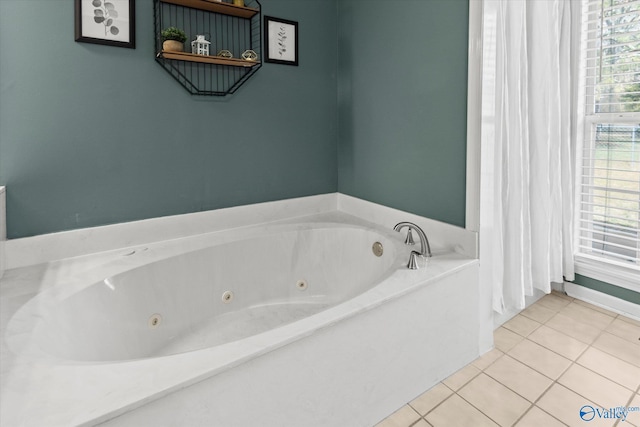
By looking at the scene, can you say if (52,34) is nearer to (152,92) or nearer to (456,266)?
(152,92)

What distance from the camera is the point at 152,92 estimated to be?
1.89m

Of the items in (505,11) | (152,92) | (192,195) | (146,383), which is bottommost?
(146,383)

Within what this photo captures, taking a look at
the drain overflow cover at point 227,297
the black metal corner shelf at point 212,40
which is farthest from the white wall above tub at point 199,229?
the black metal corner shelf at point 212,40

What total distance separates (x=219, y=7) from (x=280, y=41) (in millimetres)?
435

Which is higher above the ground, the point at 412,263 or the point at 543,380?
the point at 412,263

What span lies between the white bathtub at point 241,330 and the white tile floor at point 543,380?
3.7 inches

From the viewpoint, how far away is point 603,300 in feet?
7.38

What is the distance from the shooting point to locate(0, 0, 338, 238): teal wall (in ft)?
5.26

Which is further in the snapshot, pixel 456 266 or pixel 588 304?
pixel 588 304

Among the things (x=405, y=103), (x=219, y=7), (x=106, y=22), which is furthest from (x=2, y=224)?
(x=405, y=103)

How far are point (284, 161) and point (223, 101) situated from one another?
520mm

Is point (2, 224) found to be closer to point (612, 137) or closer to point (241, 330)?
point (241, 330)

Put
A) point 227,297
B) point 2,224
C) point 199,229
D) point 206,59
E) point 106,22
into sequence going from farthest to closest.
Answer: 1. point 199,229
2. point 227,297
3. point 206,59
4. point 106,22
5. point 2,224

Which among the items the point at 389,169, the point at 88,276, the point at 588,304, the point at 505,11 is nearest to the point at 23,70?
the point at 88,276
